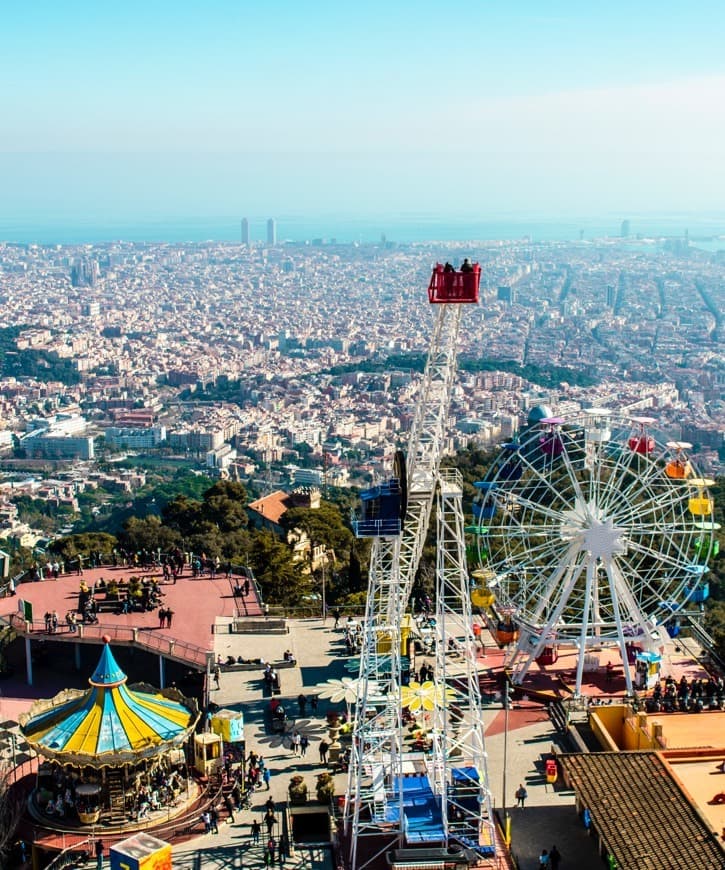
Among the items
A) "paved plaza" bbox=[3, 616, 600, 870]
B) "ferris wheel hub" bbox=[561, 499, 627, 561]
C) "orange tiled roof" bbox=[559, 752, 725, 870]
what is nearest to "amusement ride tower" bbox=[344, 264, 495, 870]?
"paved plaza" bbox=[3, 616, 600, 870]

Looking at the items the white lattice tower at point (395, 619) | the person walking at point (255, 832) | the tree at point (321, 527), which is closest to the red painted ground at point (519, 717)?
the white lattice tower at point (395, 619)

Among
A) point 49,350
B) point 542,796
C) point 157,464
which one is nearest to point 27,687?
point 542,796

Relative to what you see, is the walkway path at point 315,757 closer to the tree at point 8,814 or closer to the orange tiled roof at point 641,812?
the orange tiled roof at point 641,812

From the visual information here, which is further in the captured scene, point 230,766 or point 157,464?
point 157,464

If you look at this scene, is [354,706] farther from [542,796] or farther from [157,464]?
[157,464]

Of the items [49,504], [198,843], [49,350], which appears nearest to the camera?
[198,843]

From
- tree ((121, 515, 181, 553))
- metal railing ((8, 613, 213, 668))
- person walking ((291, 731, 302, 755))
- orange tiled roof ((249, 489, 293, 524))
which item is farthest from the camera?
orange tiled roof ((249, 489, 293, 524))

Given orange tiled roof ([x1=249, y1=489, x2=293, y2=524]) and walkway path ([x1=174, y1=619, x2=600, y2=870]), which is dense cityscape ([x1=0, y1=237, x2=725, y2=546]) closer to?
orange tiled roof ([x1=249, y1=489, x2=293, y2=524])

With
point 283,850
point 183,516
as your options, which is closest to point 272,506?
point 183,516

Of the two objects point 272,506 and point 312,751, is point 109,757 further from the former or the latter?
point 272,506
